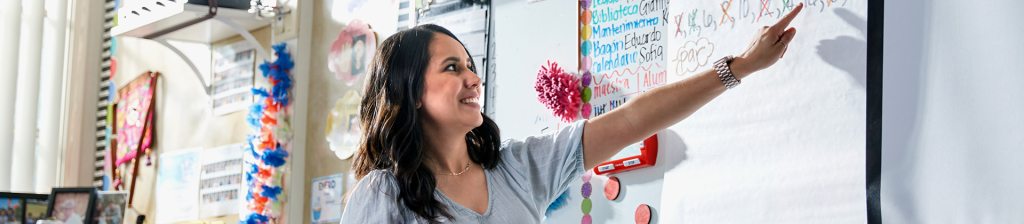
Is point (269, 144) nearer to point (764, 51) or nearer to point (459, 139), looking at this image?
point (459, 139)

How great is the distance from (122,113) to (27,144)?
289 mm

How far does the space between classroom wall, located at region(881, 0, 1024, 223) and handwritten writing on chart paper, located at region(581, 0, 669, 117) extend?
499 millimetres

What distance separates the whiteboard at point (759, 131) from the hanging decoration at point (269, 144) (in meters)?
1.01

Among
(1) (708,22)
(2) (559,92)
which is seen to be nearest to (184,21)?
(2) (559,92)

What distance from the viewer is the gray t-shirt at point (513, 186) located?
1.72 m

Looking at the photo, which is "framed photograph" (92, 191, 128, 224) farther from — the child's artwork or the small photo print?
the child's artwork

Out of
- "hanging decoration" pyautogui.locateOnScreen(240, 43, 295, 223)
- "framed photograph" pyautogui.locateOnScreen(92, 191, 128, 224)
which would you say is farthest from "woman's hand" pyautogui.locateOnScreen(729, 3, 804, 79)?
"framed photograph" pyautogui.locateOnScreen(92, 191, 128, 224)

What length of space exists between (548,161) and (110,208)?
67.7 inches

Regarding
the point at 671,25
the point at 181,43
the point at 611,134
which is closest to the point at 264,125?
the point at 181,43

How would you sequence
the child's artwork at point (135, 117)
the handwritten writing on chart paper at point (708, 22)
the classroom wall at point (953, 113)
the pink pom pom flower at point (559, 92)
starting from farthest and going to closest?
the child's artwork at point (135, 117)
the pink pom pom flower at point (559, 92)
the handwritten writing on chart paper at point (708, 22)
the classroom wall at point (953, 113)

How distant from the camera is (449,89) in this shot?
69.9 inches

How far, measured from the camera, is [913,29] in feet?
5.44

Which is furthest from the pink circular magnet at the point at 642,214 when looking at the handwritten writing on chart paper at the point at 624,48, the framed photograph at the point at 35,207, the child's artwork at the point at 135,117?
the child's artwork at the point at 135,117

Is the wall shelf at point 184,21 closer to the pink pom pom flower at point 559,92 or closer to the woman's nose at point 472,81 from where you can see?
the pink pom pom flower at point 559,92
